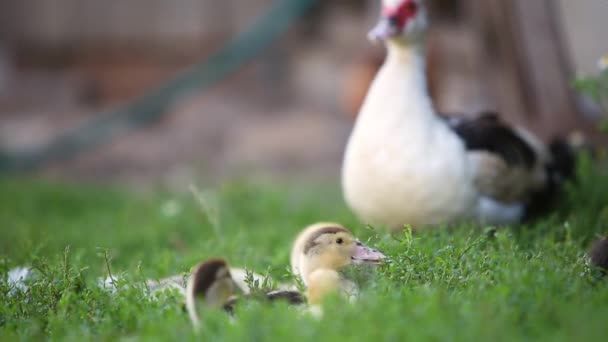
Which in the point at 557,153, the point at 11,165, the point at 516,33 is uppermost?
the point at 516,33

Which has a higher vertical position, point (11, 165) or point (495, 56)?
point (495, 56)

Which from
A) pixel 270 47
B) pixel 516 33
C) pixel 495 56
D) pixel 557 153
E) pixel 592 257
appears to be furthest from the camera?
pixel 270 47

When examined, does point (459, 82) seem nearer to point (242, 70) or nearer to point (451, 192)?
point (242, 70)

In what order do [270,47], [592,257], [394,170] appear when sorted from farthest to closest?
[270,47] < [394,170] < [592,257]

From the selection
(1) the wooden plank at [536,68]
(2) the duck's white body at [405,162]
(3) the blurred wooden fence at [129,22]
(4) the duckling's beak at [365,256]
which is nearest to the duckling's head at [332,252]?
(4) the duckling's beak at [365,256]

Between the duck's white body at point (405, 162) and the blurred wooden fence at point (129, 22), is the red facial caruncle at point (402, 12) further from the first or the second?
the blurred wooden fence at point (129, 22)

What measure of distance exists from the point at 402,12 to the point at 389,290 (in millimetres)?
2077

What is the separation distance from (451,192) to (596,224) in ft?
2.83

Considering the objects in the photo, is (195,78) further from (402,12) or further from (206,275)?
(206,275)

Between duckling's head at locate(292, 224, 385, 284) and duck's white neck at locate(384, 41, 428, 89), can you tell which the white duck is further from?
duckling's head at locate(292, 224, 385, 284)

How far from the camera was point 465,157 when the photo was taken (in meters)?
4.57

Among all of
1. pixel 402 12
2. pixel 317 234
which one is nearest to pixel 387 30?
pixel 402 12

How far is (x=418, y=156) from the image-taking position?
4488mm

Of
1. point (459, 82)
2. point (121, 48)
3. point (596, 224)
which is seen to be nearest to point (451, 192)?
point (596, 224)
